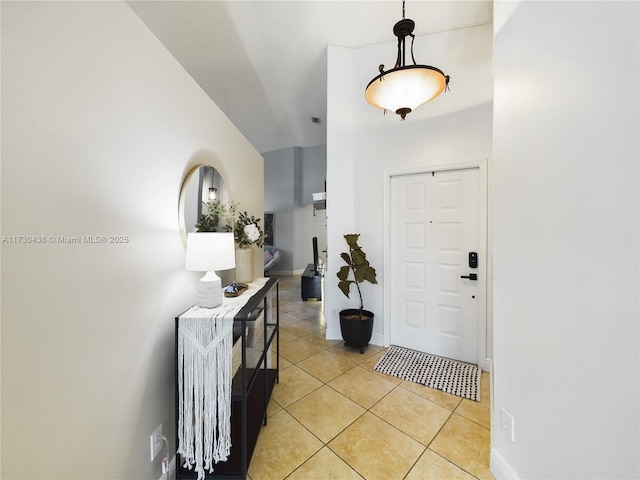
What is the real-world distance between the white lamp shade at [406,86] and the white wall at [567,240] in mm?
427

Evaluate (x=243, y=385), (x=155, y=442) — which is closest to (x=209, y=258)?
(x=243, y=385)

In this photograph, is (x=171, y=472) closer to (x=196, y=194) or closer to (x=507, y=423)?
(x=196, y=194)

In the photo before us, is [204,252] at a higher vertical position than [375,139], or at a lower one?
lower

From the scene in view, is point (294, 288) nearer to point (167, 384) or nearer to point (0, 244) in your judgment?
point (167, 384)

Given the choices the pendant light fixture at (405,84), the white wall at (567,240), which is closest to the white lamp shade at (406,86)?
the pendant light fixture at (405,84)

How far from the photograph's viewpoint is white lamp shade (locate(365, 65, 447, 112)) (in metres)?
1.79

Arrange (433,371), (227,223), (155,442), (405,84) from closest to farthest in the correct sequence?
(155,442) → (405,84) → (227,223) → (433,371)

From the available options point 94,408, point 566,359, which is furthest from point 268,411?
point 566,359

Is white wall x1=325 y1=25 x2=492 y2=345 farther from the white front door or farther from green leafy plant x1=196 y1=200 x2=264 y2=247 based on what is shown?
green leafy plant x1=196 y1=200 x2=264 y2=247

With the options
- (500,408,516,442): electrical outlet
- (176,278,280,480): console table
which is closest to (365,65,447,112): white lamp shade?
(176,278,280,480): console table

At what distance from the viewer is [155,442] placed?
49.9 inches

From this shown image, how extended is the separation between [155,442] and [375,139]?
318 cm

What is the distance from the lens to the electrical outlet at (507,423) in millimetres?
1309

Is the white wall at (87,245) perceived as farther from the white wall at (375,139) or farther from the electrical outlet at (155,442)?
the white wall at (375,139)
